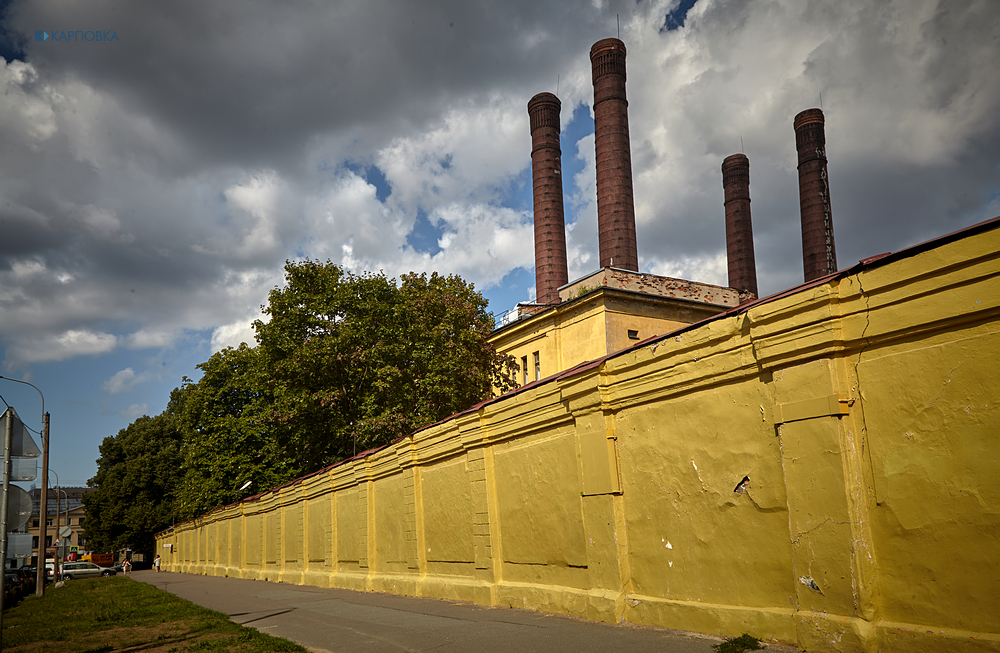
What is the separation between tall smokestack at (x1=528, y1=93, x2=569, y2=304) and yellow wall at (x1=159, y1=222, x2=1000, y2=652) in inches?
1329

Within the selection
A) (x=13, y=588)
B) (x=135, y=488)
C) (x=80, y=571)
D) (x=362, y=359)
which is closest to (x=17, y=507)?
(x=362, y=359)

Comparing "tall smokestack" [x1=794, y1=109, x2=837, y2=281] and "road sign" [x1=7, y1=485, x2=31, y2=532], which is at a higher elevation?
"tall smokestack" [x1=794, y1=109, x2=837, y2=281]

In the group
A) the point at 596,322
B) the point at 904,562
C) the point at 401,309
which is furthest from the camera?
the point at 596,322

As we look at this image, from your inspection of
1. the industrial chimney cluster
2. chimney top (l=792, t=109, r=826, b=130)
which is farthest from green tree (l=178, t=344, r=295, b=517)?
chimney top (l=792, t=109, r=826, b=130)

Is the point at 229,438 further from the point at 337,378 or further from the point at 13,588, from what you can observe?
the point at 13,588

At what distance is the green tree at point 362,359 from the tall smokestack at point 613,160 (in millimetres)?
13560

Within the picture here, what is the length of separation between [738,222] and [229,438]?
3772 cm

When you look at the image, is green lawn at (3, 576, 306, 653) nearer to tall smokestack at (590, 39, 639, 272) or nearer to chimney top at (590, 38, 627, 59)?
tall smokestack at (590, 39, 639, 272)

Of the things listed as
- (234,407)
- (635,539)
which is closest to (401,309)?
(234,407)

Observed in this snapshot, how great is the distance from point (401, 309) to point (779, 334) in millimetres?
22906

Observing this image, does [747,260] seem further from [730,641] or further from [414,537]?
[730,641]

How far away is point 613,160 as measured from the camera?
4272 cm

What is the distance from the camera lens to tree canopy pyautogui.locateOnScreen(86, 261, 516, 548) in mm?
27312

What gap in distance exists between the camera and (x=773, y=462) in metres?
6.90
